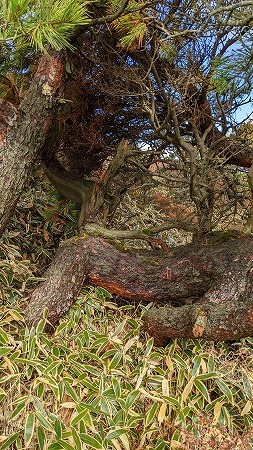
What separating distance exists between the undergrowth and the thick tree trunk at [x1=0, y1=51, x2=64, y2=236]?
20.0 inches

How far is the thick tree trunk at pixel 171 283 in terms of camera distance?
1.65 meters

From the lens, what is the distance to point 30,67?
7.39 ft

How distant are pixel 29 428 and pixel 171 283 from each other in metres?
0.89

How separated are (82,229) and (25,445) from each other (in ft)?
3.91

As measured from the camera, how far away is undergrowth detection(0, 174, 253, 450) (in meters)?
1.43

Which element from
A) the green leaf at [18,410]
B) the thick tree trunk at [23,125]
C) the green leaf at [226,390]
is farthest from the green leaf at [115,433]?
the thick tree trunk at [23,125]

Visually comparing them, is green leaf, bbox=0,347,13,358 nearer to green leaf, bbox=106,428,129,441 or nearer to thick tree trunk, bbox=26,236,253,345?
thick tree trunk, bbox=26,236,253,345

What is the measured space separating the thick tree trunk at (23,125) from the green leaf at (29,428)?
2.92 feet

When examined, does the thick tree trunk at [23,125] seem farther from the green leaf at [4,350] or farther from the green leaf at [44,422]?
the green leaf at [44,422]

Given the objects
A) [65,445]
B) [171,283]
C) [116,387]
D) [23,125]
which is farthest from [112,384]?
[23,125]

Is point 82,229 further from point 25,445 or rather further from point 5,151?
point 25,445

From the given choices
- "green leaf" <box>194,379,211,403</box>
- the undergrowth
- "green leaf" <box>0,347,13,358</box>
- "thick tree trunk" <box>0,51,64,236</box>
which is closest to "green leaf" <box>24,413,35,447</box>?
the undergrowth

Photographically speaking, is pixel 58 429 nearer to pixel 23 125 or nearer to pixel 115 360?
pixel 115 360

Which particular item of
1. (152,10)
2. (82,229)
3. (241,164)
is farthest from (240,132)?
(82,229)
